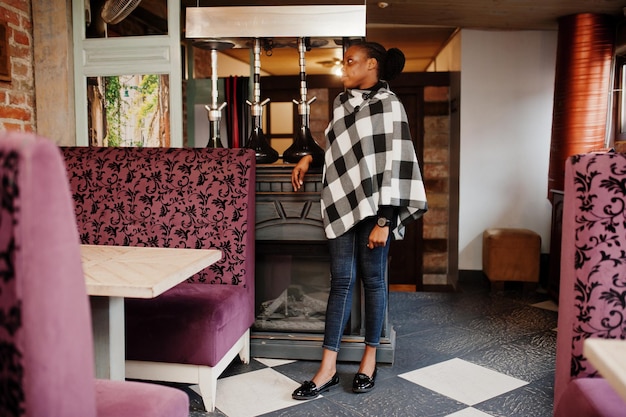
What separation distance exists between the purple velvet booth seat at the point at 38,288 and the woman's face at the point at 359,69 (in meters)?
1.68

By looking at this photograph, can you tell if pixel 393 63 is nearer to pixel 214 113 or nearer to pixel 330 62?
pixel 214 113

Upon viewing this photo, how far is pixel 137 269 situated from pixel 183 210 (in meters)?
0.93

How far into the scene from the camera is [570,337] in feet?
4.31

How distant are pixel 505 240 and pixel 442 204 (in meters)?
1.24

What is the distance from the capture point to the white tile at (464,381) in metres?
2.28

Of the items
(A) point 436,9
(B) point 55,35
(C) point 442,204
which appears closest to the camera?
(B) point 55,35

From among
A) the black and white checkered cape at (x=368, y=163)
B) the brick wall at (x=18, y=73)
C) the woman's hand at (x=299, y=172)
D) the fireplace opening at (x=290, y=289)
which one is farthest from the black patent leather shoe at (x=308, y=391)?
the brick wall at (x=18, y=73)

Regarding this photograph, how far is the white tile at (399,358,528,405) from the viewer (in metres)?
2.28

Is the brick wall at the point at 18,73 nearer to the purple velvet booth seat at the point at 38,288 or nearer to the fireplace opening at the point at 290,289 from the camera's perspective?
the fireplace opening at the point at 290,289

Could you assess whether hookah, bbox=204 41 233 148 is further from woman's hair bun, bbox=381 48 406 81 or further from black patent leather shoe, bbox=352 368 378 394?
black patent leather shoe, bbox=352 368 378 394

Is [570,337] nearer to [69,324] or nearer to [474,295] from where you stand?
[69,324]

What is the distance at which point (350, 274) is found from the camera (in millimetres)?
2320

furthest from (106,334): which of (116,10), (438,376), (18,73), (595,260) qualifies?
(116,10)

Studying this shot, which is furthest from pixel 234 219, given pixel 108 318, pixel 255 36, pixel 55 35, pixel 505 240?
pixel 505 240
